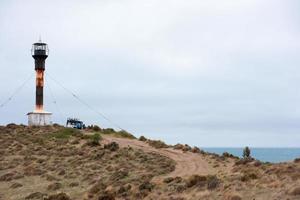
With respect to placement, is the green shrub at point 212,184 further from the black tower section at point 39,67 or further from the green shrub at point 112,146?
the black tower section at point 39,67

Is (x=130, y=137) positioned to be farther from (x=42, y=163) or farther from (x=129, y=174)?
(x=129, y=174)

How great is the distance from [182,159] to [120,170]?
8.72 meters

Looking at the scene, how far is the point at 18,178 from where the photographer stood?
43750 millimetres

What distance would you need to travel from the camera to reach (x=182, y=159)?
51.0 meters

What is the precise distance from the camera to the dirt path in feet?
139

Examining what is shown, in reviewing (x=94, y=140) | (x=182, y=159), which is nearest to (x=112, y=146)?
(x=94, y=140)

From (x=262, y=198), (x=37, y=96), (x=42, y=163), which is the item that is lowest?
(x=262, y=198)

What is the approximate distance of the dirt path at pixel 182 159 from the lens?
4228 cm

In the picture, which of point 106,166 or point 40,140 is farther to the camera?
point 40,140

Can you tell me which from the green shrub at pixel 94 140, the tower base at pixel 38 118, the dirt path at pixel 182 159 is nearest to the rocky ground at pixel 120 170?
the dirt path at pixel 182 159

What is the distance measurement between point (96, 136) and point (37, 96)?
14.7m

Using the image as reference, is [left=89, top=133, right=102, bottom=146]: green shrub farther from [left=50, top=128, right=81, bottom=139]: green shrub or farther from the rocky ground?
[left=50, top=128, right=81, bottom=139]: green shrub

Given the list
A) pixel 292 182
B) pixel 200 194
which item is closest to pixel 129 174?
pixel 200 194

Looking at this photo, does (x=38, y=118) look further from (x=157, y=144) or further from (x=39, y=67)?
(x=157, y=144)
